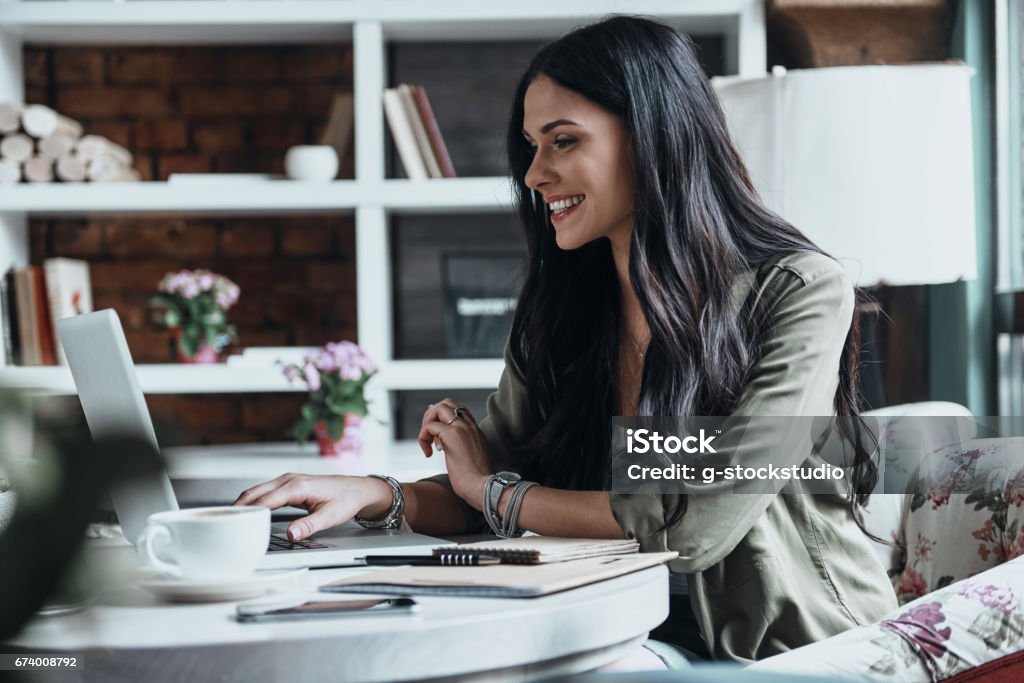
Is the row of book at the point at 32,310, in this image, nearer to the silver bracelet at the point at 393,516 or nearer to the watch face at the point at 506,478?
the silver bracelet at the point at 393,516

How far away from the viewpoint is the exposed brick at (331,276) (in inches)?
116

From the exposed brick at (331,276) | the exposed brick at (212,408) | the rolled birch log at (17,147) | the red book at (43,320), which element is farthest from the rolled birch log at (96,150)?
the exposed brick at (212,408)

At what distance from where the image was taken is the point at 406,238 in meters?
2.97

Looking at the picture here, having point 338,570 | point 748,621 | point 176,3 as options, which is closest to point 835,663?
point 748,621

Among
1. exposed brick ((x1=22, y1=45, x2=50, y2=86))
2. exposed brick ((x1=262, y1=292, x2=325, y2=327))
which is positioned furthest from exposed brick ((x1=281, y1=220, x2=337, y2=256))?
exposed brick ((x1=22, y1=45, x2=50, y2=86))

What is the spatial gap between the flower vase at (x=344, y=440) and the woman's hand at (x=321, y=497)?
1304mm

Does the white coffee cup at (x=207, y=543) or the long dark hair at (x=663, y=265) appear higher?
the long dark hair at (x=663, y=265)

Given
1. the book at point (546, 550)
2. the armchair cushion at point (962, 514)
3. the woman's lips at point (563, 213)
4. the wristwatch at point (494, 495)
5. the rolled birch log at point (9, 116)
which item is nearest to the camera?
the book at point (546, 550)

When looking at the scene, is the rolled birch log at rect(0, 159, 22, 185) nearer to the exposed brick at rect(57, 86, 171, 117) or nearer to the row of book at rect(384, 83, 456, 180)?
the exposed brick at rect(57, 86, 171, 117)

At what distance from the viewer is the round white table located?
645mm

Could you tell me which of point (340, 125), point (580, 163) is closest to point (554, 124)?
point (580, 163)

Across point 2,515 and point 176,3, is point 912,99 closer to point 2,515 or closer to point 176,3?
point 176,3

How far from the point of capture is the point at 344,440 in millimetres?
2535

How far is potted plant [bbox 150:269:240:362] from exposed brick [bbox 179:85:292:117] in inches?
20.7
